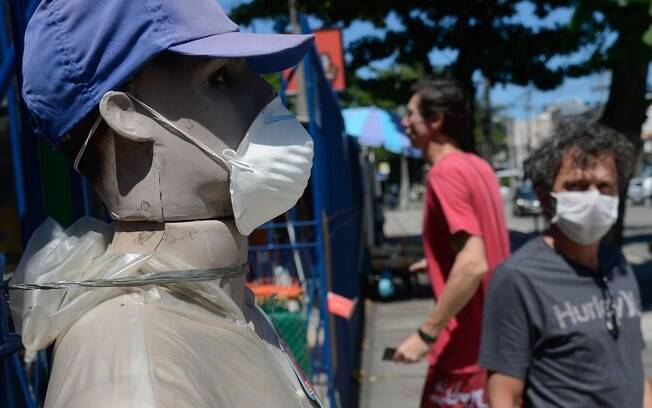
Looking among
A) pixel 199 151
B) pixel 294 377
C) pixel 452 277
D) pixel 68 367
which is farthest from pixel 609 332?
pixel 68 367

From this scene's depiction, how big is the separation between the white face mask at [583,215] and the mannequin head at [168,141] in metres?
1.60

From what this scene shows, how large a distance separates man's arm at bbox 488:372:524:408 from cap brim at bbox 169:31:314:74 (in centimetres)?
151

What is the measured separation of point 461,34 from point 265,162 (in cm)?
1190

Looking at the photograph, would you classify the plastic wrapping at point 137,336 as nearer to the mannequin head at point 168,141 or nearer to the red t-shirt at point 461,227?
the mannequin head at point 168,141

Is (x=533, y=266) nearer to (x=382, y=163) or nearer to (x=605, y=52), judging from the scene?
(x=605, y=52)

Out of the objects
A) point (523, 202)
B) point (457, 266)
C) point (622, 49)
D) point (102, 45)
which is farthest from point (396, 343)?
point (523, 202)

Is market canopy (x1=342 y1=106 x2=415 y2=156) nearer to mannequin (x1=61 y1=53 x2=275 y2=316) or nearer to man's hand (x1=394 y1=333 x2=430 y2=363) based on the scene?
man's hand (x1=394 y1=333 x2=430 y2=363)

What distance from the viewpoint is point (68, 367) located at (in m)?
1.11

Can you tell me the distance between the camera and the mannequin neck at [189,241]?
1.29 m

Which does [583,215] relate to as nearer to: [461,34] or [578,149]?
[578,149]

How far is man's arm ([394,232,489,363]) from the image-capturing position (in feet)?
9.78

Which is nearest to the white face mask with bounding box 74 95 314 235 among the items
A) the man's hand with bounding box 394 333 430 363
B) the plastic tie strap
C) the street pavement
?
the plastic tie strap

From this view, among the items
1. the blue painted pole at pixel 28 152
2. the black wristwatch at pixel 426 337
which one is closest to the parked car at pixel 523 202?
the black wristwatch at pixel 426 337

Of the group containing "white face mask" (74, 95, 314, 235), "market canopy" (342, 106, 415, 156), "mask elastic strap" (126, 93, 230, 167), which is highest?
"mask elastic strap" (126, 93, 230, 167)
